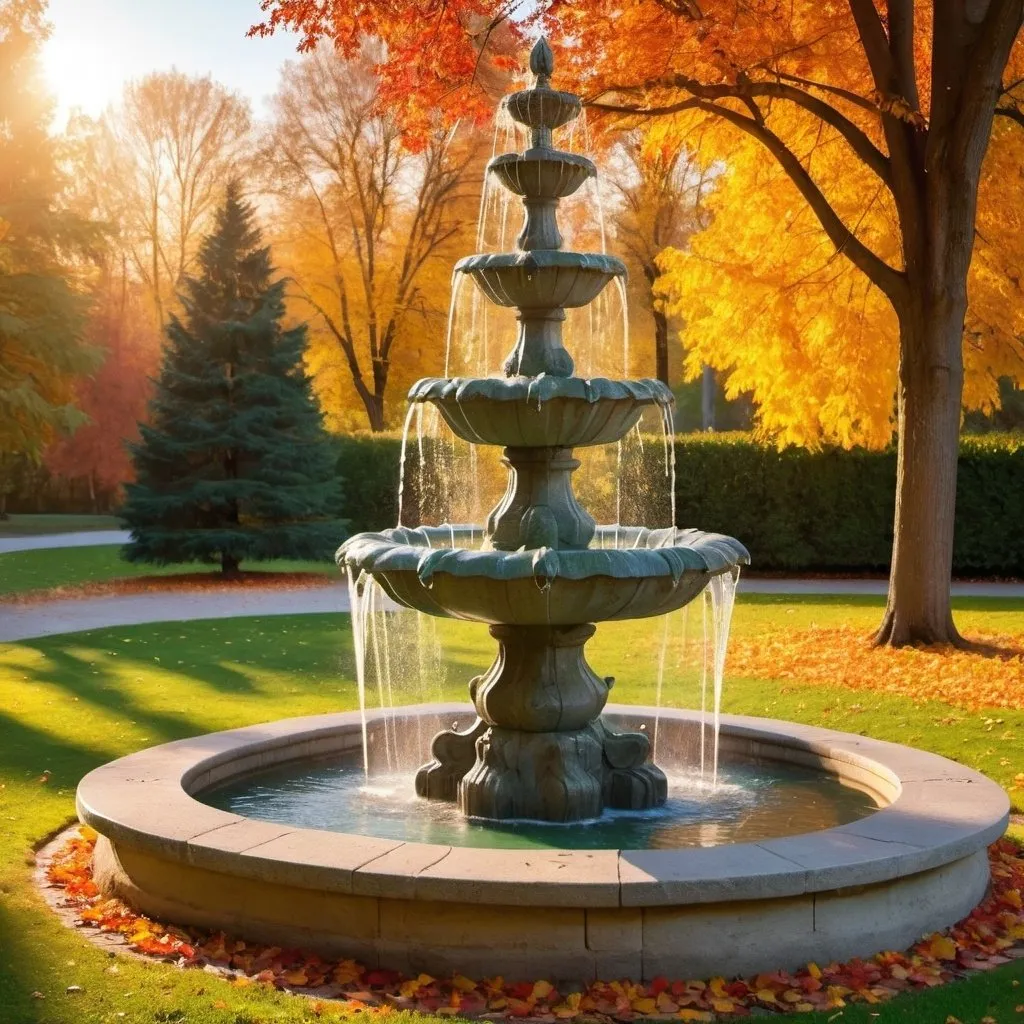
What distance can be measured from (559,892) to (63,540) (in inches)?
1095

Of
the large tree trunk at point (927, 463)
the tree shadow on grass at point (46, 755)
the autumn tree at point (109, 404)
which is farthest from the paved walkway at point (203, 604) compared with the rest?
the autumn tree at point (109, 404)

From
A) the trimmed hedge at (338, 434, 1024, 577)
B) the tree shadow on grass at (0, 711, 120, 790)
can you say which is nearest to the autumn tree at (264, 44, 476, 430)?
the trimmed hedge at (338, 434, 1024, 577)

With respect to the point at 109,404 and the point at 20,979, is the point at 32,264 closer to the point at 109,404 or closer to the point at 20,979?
the point at 109,404

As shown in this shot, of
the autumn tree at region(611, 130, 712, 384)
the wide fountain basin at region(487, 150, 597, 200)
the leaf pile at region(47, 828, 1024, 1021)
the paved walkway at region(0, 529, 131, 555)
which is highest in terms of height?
the autumn tree at region(611, 130, 712, 384)

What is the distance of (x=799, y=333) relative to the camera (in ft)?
54.1

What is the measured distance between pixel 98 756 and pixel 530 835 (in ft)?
13.1

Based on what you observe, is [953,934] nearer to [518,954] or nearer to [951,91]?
[518,954]

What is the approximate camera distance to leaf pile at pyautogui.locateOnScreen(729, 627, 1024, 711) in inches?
452

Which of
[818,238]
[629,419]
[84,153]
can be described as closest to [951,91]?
[818,238]

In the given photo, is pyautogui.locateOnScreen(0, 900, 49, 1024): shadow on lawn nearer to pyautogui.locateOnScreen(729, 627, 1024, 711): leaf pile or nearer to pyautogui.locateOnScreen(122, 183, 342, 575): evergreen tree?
pyautogui.locateOnScreen(729, 627, 1024, 711): leaf pile

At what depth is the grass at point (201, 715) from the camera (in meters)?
4.73

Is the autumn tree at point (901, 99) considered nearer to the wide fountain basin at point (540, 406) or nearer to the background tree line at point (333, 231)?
the wide fountain basin at point (540, 406)

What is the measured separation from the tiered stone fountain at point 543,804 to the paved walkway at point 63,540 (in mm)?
22127

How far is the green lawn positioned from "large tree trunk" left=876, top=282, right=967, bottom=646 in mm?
12851
